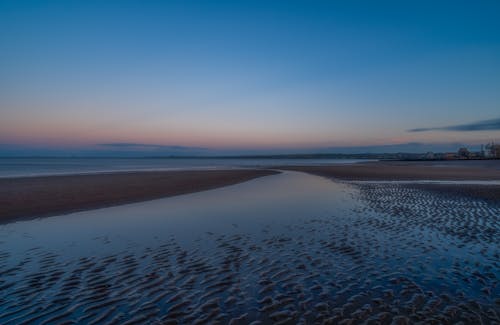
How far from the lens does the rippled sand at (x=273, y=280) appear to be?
16.6 ft

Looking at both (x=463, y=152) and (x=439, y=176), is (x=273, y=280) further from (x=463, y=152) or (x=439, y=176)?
(x=463, y=152)

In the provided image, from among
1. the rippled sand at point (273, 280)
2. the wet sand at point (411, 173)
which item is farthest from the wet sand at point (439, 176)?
the rippled sand at point (273, 280)

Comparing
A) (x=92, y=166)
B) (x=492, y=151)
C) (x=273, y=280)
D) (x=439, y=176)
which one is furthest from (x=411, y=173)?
(x=492, y=151)

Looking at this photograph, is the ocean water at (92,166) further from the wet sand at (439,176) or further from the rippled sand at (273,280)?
the rippled sand at (273,280)

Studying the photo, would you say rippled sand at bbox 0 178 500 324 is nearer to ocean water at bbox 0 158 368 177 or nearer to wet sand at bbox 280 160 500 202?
wet sand at bbox 280 160 500 202

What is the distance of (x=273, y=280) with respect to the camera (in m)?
6.55

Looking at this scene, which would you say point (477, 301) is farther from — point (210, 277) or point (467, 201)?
point (467, 201)

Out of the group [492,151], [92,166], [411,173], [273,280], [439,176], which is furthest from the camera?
[492,151]

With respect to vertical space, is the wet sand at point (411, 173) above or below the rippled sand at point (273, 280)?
below

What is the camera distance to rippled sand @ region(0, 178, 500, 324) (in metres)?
5.05

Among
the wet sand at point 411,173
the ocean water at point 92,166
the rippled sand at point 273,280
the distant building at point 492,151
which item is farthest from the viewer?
the distant building at point 492,151

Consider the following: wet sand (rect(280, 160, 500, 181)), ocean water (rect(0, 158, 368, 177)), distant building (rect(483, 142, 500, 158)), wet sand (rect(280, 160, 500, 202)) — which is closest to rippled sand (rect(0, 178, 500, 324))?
wet sand (rect(280, 160, 500, 202))

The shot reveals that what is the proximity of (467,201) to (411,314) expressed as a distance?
16671 millimetres

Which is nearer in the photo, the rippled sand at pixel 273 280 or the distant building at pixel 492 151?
the rippled sand at pixel 273 280
